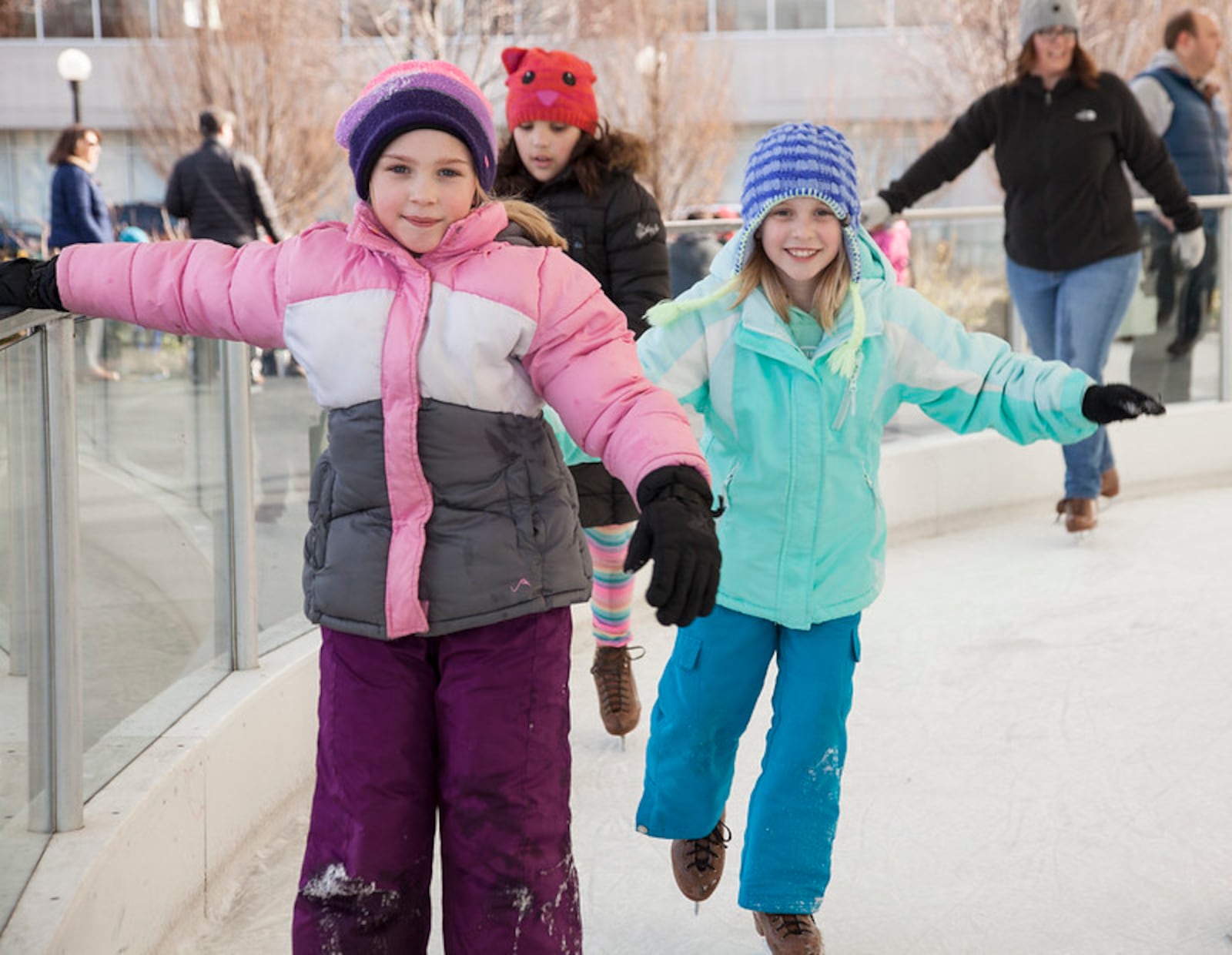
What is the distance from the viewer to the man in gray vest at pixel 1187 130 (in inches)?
293

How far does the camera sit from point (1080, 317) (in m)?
5.99

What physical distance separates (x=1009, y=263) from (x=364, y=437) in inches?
179

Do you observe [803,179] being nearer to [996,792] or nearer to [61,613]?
[61,613]

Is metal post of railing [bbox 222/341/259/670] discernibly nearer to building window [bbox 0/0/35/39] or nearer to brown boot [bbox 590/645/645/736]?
brown boot [bbox 590/645/645/736]

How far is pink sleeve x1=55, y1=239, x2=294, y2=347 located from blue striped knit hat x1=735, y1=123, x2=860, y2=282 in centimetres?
92

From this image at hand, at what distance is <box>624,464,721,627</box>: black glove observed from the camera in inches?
71.8

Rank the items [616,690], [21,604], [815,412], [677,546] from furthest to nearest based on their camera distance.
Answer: [616,690]
[815,412]
[21,604]
[677,546]

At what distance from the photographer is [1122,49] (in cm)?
2216

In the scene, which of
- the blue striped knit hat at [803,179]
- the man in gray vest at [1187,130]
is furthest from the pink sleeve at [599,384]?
the man in gray vest at [1187,130]

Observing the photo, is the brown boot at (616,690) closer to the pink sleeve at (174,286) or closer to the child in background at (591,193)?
the child in background at (591,193)

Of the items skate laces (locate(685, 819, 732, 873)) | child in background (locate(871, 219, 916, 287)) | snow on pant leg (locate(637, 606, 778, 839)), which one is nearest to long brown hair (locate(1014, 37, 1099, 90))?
child in background (locate(871, 219, 916, 287))

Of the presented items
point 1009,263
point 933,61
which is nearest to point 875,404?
point 1009,263

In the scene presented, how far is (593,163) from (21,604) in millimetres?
1878

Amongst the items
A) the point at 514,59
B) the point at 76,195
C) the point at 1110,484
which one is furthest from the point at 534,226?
the point at 76,195
